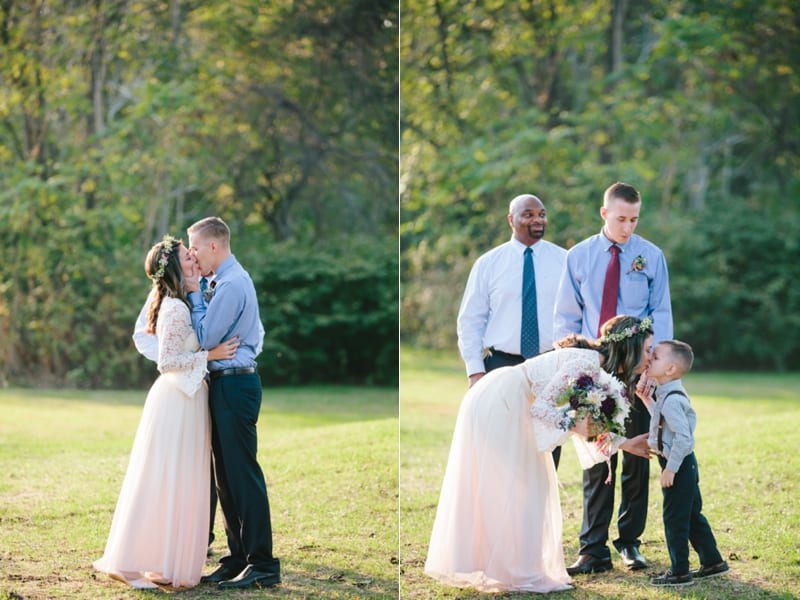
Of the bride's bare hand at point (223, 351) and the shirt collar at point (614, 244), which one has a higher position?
the shirt collar at point (614, 244)

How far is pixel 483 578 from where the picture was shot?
4.69m

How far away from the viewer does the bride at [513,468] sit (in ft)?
15.2

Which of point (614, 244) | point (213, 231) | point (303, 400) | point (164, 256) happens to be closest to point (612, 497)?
point (614, 244)

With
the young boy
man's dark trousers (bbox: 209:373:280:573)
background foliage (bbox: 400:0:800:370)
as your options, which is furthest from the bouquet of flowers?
background foliage (bbox: 400:0:800:370)

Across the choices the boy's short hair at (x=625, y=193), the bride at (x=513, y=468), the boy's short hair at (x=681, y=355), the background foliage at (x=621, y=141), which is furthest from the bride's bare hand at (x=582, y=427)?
the background foliage at (x=621, y=141)

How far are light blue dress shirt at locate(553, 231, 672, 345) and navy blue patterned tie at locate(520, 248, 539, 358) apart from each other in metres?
0.15

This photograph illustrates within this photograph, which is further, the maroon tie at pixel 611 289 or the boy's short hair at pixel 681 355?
the maroon tie at pixel 611 289

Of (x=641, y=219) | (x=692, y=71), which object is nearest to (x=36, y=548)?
(x=641, y=219)

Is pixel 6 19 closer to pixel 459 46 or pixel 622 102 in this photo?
pixel 459 46

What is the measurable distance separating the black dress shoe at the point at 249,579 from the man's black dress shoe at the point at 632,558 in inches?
63.5

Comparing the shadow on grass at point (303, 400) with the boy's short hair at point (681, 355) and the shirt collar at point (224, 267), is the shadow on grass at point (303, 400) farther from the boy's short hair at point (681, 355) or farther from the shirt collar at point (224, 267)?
the boy's short hair at point (681, 355)

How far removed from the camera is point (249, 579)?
4.91 metres

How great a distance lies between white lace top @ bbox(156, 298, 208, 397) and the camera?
472 centimetres

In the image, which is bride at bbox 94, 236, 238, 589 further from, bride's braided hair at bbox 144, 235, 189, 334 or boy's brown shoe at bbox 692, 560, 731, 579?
boy's brown shoe at bbox 692, 560, 731, 579
